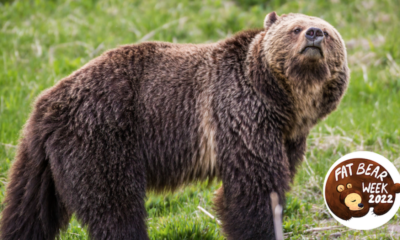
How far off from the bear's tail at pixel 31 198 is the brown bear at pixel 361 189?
2692 mm

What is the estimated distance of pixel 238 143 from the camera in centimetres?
466

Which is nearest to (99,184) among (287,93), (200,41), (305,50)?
(287,93)

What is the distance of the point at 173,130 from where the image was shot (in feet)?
16.0

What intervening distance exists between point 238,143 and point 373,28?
701cm

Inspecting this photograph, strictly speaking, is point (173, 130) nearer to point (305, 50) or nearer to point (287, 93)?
point (287, 93)

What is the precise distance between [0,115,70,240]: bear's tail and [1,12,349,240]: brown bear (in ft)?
0.03

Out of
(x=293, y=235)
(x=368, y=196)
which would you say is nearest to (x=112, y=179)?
(x=293, y=235)

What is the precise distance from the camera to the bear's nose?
4.47m

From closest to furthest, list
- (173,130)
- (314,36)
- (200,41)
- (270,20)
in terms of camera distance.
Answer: (314,36) → (173,130) → (270,20) → (200,41)

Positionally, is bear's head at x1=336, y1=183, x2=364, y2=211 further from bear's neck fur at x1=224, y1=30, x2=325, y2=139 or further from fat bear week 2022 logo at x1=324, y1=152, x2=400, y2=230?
bear's neck fur at x1=224, y1=30, x2=325, y2=139

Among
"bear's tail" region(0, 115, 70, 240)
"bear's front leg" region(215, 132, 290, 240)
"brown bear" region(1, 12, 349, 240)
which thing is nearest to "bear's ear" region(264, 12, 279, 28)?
"brown bear" region(1, 12, 349, 240)

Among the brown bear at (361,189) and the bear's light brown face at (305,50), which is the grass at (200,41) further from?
the bear's light brown face at (305,50)

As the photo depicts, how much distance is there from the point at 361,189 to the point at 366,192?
0.05 metres

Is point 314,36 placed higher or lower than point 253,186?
higher
